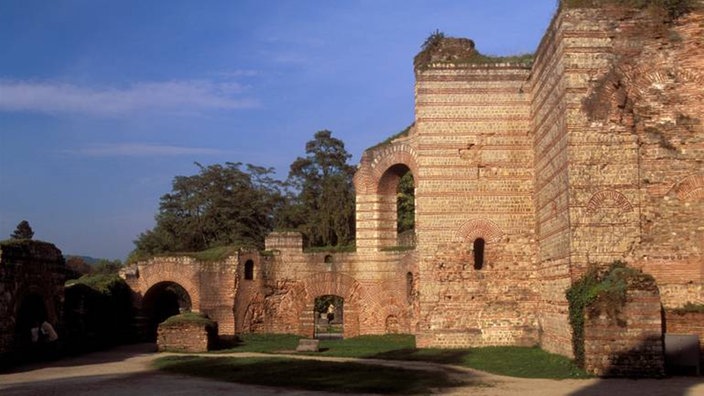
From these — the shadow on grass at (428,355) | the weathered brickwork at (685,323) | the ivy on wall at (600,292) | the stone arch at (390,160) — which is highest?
the stone arch at (390,160)

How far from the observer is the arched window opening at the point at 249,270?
2833 centimetres

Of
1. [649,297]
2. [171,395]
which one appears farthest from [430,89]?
[171,395]

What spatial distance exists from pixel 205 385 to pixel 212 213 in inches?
1424

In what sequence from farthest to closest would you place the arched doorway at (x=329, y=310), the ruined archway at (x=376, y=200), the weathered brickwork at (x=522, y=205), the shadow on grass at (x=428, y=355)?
the arched doorway at (x=329, y=310) < the ruined archway at (x=376, y=200) < the shadow on grass at (x=428, y=355) < the weathered brickwork at (x=522, y=205)

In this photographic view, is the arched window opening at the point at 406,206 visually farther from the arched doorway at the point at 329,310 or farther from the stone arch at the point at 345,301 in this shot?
the stone arch at the point at 345,301

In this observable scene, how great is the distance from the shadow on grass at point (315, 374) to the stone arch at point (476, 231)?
4.81 metres

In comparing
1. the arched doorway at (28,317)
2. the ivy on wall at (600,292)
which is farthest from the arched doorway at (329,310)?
the ivy on wall at (600,292)

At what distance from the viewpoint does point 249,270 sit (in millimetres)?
28453

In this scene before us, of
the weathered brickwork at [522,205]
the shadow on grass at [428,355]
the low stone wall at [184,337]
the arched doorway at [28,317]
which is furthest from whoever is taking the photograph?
the low stone wall at [184,337]

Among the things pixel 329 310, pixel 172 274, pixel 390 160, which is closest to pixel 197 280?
pixel 172 274

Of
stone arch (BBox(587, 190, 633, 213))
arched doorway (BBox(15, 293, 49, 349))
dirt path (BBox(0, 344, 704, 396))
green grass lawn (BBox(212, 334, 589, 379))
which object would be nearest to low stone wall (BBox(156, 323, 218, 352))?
green grass lawn (BBox(212, 334, 589, 379))

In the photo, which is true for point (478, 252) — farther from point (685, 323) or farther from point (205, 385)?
point (205, 385)

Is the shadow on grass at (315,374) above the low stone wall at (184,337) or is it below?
below

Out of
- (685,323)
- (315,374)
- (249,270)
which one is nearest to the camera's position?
(685,323)
